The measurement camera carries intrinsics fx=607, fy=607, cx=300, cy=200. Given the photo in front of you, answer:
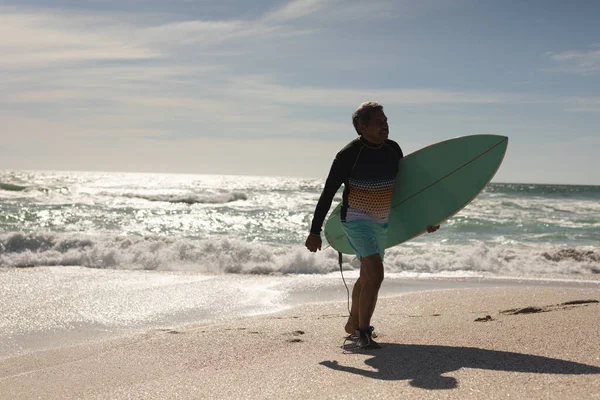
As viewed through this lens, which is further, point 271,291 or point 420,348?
point 271,291

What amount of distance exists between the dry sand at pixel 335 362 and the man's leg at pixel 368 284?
0.22 metres

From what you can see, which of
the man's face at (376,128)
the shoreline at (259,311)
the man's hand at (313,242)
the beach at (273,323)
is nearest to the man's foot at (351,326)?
the beach at (273,323)

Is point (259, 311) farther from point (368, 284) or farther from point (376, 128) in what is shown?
point (376, 128)

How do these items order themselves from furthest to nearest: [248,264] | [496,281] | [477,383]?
[248,264]
[496,281]
[477,383]

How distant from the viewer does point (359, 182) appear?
11.6ft

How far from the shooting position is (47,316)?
530 centimetres

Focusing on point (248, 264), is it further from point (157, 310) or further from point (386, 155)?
point (386, 155)

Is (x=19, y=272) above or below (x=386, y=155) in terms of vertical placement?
below

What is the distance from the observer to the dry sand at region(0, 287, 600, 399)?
268cm

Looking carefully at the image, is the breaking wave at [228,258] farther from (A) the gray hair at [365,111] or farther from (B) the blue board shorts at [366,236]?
(A) the gray hair at [365,111]

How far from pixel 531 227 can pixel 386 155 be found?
593 inches

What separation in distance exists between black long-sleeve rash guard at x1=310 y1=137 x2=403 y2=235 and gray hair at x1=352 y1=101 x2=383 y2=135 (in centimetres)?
12

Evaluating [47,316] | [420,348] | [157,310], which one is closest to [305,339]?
[420,348]

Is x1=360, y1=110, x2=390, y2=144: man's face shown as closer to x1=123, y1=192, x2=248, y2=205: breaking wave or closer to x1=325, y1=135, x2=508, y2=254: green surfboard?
x1=325, y1=135, x2=508, y2=254: green surfboard
